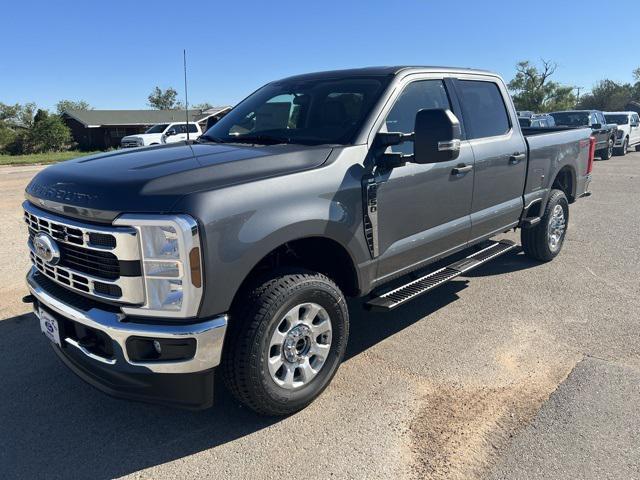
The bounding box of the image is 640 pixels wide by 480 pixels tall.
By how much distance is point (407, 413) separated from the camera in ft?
10.5

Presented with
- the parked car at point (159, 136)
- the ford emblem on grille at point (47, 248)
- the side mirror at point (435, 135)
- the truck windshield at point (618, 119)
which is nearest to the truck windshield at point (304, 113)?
the side mirror at point (435, 135)

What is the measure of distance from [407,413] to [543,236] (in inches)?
143

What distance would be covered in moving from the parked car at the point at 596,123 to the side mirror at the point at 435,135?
1756 centimetres

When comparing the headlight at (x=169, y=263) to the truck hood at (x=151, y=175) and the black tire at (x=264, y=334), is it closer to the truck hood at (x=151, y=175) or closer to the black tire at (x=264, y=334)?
the truck hood at (x=151, y=175)

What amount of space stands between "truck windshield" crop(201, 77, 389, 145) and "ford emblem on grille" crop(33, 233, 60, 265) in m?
1.54

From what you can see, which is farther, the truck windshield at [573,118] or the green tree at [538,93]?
the green tree at [538,93]

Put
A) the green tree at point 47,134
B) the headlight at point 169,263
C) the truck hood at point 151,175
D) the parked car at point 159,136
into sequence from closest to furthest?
the headlight at point 169,263 → the truck hood at point 151,175 → the parked car at point 159,136 → the green tree at point 47,134

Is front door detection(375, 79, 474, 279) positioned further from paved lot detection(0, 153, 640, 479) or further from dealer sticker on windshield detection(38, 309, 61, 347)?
dealer sticker on windshield detection(38, 309, 61, 347)

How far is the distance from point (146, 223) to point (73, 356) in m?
1.07

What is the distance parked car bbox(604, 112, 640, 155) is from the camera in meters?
22.8

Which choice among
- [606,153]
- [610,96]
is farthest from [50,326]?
[610,96]

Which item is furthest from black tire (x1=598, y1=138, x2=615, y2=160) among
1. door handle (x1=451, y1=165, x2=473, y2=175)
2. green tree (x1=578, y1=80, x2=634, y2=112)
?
green tree (x1=578, y1=80, x2=634, y2=112)

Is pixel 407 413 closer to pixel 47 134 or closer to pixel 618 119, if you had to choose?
pixel 618 119

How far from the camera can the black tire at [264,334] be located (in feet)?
9.24
